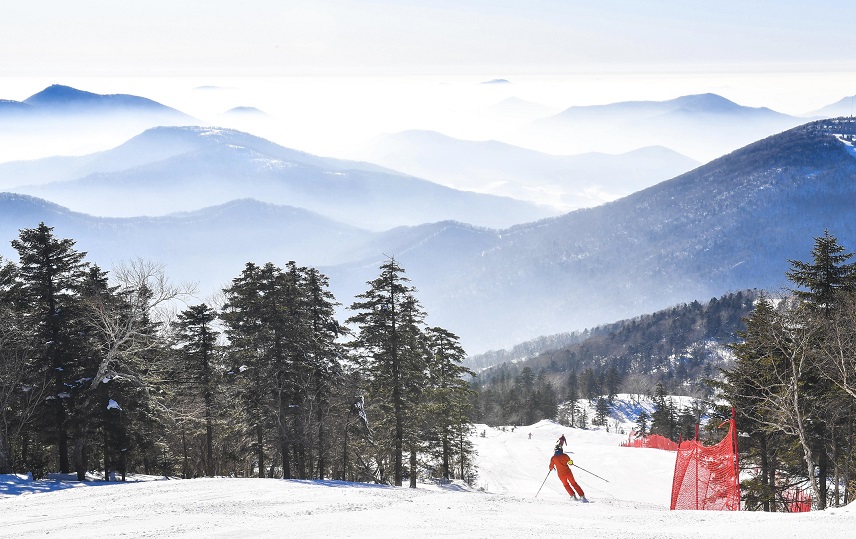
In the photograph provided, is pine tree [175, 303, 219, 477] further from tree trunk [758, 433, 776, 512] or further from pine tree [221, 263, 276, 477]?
tree trunk [758, 433, 776, 512]

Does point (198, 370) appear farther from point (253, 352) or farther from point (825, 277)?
point (825, 277)

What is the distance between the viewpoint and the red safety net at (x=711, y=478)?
22016 millimetres

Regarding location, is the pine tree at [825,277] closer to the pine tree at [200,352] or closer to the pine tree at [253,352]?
the pine tree at [253,352]

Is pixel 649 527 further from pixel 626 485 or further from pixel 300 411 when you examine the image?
pixel 626 485

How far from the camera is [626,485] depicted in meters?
53.8

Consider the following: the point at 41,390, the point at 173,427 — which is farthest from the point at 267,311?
the point at 173,427

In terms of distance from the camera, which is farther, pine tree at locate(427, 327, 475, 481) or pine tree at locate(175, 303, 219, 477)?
pine tree at locate(427, 327, 475, 481)

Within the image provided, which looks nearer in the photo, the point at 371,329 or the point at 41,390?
the point at 41,390

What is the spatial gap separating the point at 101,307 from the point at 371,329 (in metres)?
12.0

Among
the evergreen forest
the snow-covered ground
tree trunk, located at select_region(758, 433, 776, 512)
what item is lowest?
tree trunk, located at select_region(758, 433, 776, 512)

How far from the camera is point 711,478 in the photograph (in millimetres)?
22734

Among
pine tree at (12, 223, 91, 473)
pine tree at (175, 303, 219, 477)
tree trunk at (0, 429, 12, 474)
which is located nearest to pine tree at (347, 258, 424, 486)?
pine tree at (175, 303, 219, 477)

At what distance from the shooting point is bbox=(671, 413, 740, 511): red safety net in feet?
72.2

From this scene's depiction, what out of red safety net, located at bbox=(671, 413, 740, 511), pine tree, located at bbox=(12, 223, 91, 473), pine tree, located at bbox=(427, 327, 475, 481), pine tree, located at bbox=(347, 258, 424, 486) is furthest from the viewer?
pine tree, located at bbox=(427, 327, 475, 481)
